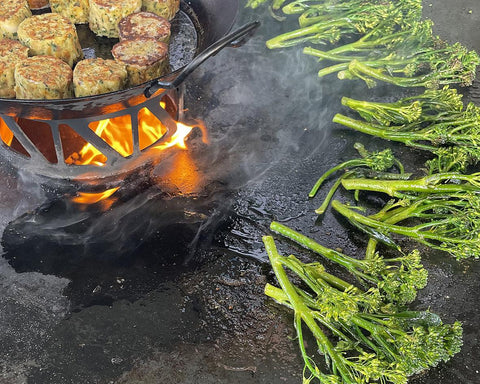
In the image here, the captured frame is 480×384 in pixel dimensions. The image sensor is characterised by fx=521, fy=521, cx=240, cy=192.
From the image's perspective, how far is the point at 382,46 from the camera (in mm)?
4906

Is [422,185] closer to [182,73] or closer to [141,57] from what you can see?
[182,73]

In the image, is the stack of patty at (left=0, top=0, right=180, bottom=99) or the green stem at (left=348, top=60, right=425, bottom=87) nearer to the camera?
the stack of patty at (left=0, top=0, right=180, bottom=99)

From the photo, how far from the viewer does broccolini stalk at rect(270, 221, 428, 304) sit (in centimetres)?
285

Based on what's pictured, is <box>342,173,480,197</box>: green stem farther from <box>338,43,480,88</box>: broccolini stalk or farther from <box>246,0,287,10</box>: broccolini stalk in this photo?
<box>246,0,287,10</box>: broccolini stalk

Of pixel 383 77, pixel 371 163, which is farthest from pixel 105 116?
pixel 383 77

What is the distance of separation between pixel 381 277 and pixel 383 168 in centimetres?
96

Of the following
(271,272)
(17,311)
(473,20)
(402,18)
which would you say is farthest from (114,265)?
A: (473,20)

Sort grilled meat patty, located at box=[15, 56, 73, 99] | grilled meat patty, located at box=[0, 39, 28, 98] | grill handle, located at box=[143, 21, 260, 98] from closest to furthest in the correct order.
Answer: grill handle, located at box=[143, 21, 260, 98]
grilled meat patty, located at box=[15, 56, 73, 99]
grilled meat patty, located at box=[0, 39, 28, 98]

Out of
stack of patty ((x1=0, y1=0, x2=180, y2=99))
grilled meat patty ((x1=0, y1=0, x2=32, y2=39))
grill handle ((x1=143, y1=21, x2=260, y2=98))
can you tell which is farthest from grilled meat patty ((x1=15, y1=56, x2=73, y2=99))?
grill handle ((x1=143, y1=21, x2=260, y2=98))

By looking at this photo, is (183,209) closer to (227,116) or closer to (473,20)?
(227,116)

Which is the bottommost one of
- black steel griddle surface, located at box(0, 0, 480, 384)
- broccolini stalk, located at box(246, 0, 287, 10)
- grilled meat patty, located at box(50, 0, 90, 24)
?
black steel griddle surface, located at box(0, 0, 480, 384)

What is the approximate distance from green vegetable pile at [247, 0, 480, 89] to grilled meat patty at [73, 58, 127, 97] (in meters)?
1.94

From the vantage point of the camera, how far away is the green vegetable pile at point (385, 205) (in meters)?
2.67

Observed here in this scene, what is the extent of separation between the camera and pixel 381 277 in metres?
3.08
